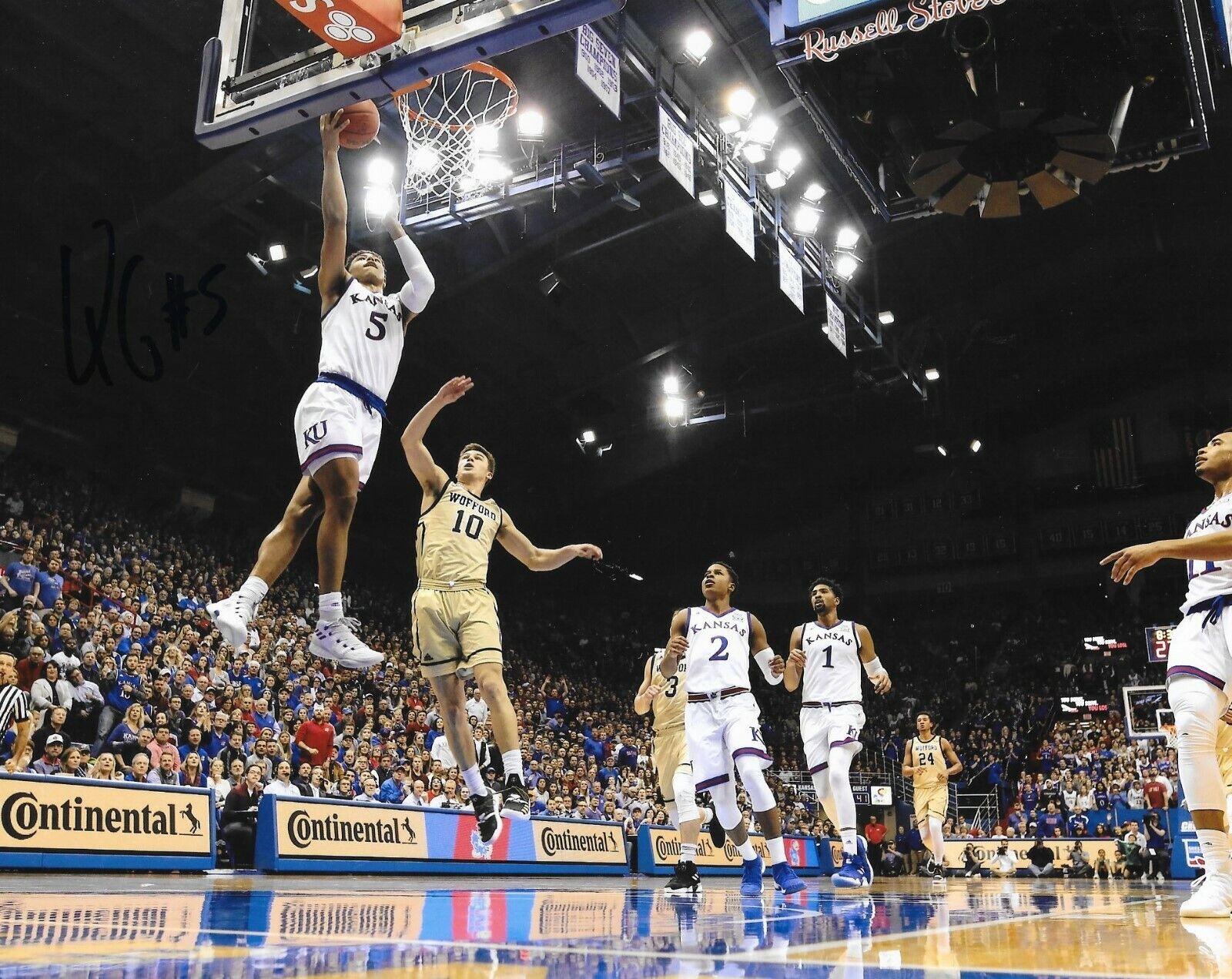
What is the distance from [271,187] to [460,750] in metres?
12.8

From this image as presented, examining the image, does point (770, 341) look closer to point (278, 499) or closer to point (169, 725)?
point (278, 499)

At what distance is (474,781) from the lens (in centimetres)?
594

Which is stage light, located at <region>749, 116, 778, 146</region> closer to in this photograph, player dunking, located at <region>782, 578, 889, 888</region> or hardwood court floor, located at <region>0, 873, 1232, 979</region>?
player dunking, located at <region>782, 578, 889, 888</region>

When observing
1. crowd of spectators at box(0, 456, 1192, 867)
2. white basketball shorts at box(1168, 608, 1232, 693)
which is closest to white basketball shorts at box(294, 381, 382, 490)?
white basketball shorts at box(1168, 608, 1232, 693)

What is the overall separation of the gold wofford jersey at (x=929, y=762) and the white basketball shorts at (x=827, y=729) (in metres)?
3.49

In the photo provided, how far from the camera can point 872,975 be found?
250cm

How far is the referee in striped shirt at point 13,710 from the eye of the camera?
8.73 metres

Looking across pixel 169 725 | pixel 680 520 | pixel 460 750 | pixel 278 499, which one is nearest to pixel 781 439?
pixel 680 520

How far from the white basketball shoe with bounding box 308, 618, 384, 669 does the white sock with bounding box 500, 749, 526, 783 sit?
1.07 metres

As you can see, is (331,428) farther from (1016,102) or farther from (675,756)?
(1016,102)

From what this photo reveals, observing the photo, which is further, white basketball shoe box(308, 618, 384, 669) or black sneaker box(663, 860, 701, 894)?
black sneaker box(663, 860, 701, 894)

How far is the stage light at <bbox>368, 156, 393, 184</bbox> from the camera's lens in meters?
13.2

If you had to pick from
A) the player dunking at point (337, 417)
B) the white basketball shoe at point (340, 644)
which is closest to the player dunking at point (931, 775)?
the white basketball shoe at point (340, 644)

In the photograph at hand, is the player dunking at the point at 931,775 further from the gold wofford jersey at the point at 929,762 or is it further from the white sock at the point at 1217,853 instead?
the white sock at the point at 1217,853
